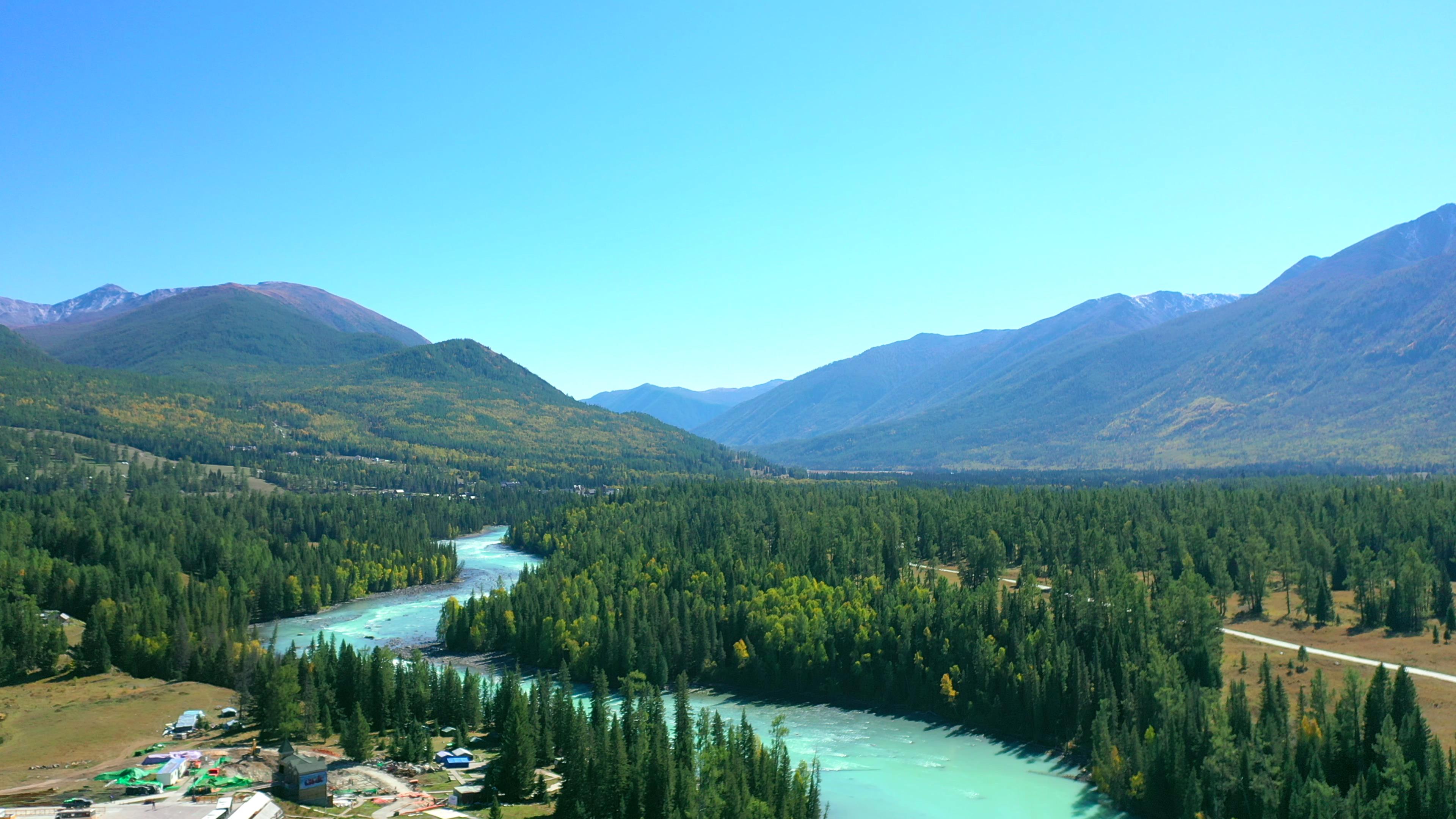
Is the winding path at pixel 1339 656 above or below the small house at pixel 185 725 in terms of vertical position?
below

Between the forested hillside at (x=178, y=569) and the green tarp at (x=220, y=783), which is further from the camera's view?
the forested hillside at (x=178, y=569)

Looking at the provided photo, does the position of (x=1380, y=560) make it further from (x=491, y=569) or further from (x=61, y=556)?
(x=61, y=556)

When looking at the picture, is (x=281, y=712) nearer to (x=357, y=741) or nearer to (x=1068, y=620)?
(x=357, y=741)

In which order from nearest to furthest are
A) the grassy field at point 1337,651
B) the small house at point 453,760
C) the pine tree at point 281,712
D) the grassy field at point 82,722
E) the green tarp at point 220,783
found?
the green tarp at point 220,783
the grassy field at point 82,722
the small house at point 453,760
the pine tree at point 281,712
the grassy field at point 1337,651

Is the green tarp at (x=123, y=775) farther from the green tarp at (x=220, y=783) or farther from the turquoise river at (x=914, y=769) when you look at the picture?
the turquoise river at (x=914, y=769)

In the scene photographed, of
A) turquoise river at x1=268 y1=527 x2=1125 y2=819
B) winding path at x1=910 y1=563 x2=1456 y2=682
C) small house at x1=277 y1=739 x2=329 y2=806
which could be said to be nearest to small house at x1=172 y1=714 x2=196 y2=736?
small house at x1=277 y1=739 x2=329 y2=806

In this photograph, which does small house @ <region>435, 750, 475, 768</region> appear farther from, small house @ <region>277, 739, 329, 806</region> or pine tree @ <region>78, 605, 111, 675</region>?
pine tree @ <region>78, 605, 111, 675</region>

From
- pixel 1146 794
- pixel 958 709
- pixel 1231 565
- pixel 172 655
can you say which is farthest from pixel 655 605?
pixel 1231 565

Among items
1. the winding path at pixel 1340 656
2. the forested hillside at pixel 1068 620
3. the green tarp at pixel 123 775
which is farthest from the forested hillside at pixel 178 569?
the winding path at pixel 1340 656
